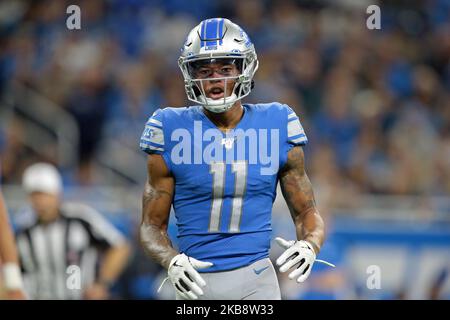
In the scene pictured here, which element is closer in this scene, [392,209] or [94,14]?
[392,209]

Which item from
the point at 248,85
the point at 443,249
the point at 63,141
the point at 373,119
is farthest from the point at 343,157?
the point at 248,85

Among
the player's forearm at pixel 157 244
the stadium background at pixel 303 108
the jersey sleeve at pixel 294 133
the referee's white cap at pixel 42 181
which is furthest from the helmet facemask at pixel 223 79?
the stadium background at pixel 303 108

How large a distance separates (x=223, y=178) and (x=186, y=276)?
0.48 meters

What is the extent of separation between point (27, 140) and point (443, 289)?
382 cm

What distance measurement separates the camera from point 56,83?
9.77m

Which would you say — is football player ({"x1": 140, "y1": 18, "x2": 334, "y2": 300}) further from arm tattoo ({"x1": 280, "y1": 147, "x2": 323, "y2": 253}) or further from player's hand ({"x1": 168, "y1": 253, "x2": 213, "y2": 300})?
player's hand ({"x1": 168, "y1": 253, "x2": 213, "y2": 300})

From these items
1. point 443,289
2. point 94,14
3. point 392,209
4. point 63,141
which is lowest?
point 443,289

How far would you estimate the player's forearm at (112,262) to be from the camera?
731cm

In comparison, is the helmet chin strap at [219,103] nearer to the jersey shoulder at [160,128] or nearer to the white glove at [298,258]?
the jersey shoulder at [160,128]

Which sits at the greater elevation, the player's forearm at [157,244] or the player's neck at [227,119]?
the player's neck at [227,119]

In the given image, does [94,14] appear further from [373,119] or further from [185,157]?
[185,157]

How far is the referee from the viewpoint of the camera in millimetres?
7254

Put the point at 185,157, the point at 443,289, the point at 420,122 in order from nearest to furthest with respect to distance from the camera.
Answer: the point at 185,157
the point at 443,289
the point at 420,122

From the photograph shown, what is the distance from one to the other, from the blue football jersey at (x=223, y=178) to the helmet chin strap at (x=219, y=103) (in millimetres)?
95
